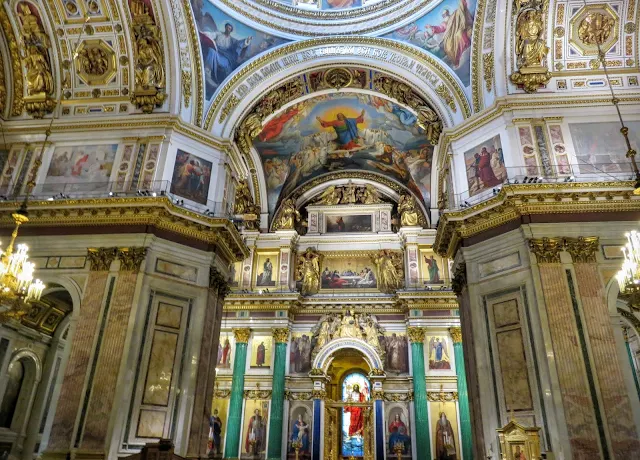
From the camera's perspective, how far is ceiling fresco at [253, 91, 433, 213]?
18.1 m

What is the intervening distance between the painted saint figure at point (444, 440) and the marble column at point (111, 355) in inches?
429

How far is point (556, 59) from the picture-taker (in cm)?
1330

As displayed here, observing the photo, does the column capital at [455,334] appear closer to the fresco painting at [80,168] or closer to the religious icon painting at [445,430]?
the religious icon painting at [445,430]

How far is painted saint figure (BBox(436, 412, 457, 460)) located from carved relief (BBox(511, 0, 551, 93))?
11.0 metres

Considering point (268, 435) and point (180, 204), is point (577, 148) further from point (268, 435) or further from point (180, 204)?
point (268, 435)

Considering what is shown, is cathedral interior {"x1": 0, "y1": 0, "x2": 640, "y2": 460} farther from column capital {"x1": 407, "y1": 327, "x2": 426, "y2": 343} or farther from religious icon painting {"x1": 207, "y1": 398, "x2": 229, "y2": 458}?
column capital {"x1": 407, "y1": 327, "x2": 426, "y2": 343}

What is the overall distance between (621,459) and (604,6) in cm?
1067

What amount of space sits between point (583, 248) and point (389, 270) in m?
9.79

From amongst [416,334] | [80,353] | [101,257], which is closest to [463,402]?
[416,334]

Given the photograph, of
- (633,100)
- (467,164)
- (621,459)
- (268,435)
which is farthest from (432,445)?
(633,100)

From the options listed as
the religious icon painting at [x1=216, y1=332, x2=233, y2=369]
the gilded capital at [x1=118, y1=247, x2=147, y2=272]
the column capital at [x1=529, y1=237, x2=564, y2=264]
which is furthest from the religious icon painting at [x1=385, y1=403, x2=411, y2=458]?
the gilded capital at [x1=118, y1=247, x2=147, y2=272]

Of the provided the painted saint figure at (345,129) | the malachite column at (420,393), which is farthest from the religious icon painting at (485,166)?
the malachite column at (420,393)

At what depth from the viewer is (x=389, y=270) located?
2017 centimetres

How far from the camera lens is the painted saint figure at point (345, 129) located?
18828mm
